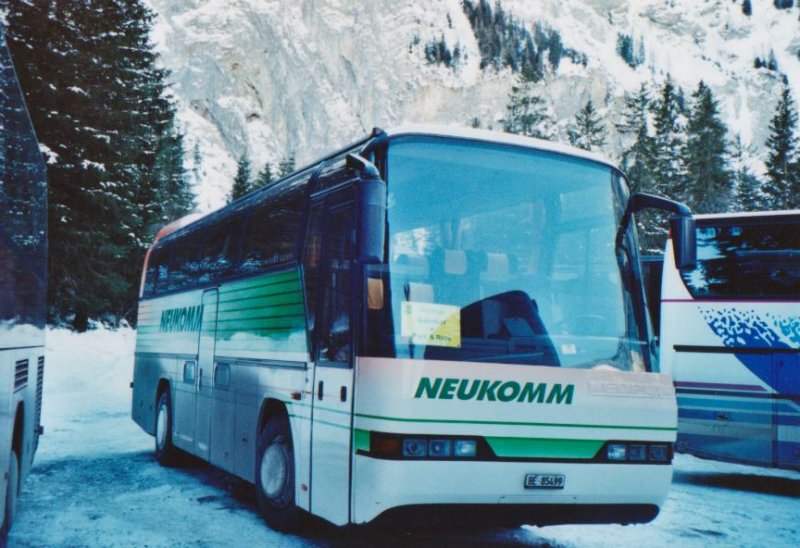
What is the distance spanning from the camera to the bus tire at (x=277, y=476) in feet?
21.9

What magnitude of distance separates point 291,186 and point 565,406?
3203mm

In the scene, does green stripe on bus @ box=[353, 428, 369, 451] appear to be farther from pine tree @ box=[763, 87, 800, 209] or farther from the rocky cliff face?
the rocky cliff face

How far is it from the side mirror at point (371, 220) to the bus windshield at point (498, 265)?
0.53 metres

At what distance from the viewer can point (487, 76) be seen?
11850 centimetres

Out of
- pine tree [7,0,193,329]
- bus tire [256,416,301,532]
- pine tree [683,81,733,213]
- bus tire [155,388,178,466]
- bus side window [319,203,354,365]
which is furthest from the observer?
pine tree [683,81,733,213]

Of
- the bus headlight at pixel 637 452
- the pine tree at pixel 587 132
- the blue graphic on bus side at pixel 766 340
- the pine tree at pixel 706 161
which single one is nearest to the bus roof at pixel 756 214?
the blue graphic on bus side at pixel 766 340

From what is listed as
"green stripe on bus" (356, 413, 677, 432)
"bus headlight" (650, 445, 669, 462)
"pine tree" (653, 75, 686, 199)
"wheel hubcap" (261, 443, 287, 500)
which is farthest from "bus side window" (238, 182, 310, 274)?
"pine tree" (653, 75, 686, 199)

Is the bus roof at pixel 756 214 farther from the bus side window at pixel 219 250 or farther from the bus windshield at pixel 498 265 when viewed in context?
the bus side window at pixel 219 250

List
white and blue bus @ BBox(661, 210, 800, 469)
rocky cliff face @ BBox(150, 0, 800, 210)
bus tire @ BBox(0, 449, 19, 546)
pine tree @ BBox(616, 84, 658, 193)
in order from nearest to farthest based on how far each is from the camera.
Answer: bus tire @ BBox(0, 449, 19, 546), white and blue bus @ BBox(661, 210, 800, 469), pine tree @ BBox(616, 84, 658, 193), rocky cliff face @ BBox(150, 0, 800, 210)

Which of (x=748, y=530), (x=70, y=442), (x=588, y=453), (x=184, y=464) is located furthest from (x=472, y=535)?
(x=70, y=442)

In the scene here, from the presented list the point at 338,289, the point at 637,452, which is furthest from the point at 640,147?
the point at 338,289

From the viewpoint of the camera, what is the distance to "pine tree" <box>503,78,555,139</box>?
2148 inches

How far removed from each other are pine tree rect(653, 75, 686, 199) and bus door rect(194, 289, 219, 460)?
147 feet

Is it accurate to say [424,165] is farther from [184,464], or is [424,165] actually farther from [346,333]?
[184,464]
